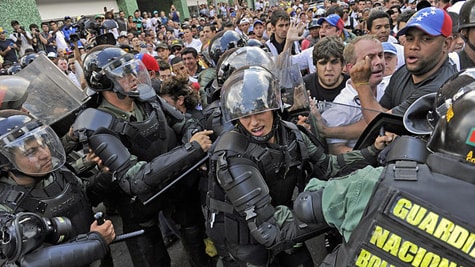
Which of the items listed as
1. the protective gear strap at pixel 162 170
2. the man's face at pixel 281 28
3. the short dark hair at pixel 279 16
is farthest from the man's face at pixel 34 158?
the short dark hair at pixel 279 16

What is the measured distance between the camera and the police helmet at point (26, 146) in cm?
191

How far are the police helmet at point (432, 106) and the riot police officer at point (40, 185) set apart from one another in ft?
5.40

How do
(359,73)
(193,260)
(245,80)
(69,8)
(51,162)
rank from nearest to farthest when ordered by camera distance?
(245,80), (51,162), (359,73), (193,260), (69,8)

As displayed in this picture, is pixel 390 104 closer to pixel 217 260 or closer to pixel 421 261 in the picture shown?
pixel 421 261

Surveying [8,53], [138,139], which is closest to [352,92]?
[138,139]

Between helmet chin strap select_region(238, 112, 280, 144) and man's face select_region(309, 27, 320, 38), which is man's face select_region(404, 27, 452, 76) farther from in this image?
man's face select_region(309, 27, 320, 38)

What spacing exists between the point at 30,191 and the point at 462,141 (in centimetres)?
205

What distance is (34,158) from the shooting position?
1.97 m

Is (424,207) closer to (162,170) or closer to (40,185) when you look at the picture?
(162,170)

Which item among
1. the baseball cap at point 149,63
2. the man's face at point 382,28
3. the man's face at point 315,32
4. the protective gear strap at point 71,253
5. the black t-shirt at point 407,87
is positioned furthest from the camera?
the man's face at point 315,32

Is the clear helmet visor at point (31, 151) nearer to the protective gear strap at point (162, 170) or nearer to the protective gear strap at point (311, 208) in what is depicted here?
the protective gear strap at point (162, 170)

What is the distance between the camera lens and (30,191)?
6.54 ft

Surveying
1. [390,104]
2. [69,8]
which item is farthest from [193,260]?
[69,8]

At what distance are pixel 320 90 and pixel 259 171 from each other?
1.51 m
